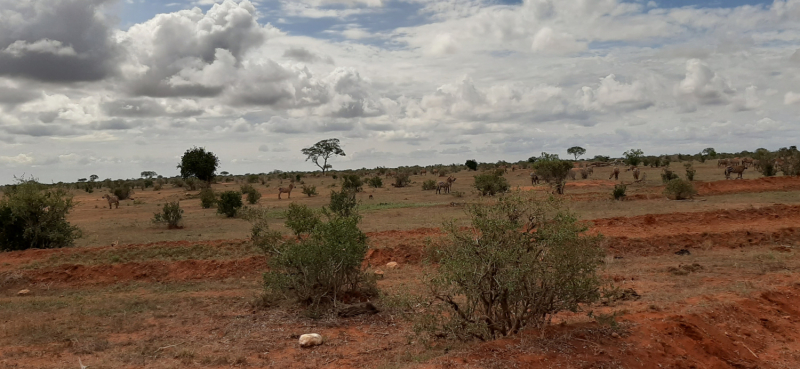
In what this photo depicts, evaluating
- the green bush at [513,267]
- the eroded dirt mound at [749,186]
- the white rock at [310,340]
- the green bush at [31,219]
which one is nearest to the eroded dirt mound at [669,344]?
the green bush at [513,267]

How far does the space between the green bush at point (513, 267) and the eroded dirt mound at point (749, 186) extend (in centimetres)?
2493

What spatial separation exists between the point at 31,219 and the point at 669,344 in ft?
68.4

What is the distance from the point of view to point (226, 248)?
17766 mm

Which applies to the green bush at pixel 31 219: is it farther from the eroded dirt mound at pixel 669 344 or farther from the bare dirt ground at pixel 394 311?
the eroded dirt mound at pixel 669 344

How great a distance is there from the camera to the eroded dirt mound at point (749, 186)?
27.7 meters

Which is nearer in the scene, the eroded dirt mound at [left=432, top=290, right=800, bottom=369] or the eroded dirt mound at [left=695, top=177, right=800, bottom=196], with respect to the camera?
the eroded dirt mound at [left=432, top=290, right=800, bottom=369]

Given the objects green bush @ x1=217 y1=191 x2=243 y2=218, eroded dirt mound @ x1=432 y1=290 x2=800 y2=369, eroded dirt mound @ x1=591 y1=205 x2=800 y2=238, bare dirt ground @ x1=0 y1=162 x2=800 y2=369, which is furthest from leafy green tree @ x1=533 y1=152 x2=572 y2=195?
eroded dirt mound @ x1=432 y1=290 x2=800 y2=369

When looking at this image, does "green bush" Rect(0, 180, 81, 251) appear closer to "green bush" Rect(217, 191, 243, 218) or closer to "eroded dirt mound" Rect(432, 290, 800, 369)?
"green bush" Rect(217, 191, 243, 218)

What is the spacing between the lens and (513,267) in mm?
6852

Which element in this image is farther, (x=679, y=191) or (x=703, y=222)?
(x=679, y=191)

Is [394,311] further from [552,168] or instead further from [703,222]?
[552,168]

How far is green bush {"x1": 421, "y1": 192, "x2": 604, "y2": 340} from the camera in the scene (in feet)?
22.7

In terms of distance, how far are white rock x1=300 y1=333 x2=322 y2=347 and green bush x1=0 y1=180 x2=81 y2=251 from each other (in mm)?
15293

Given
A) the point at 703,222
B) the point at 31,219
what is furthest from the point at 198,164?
the point at 703,222
